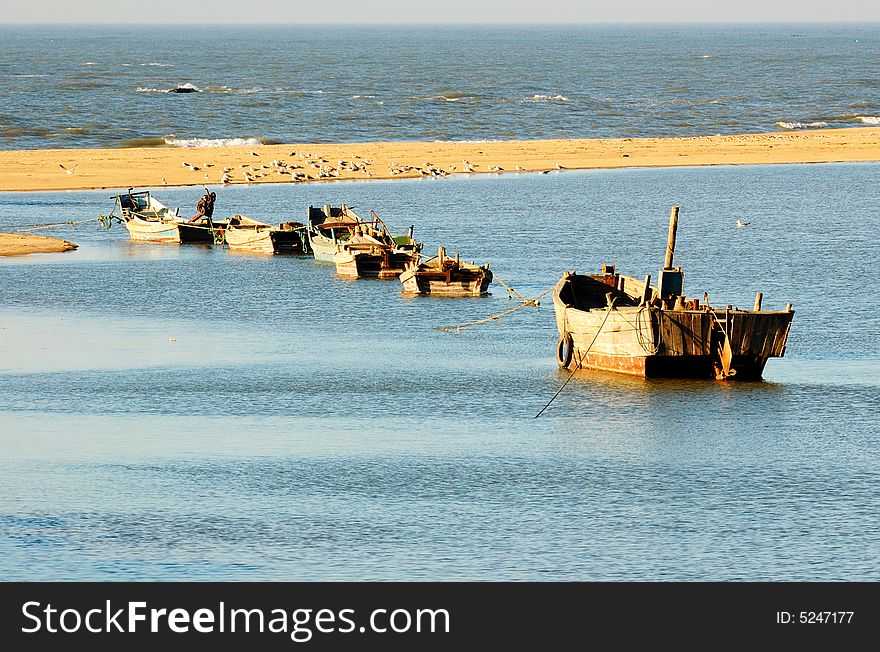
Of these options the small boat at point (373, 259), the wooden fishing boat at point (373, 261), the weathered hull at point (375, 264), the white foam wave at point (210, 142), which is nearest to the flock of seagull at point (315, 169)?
the white foam wave at point (210, 142)

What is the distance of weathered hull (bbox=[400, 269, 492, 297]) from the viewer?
59594 millimetres

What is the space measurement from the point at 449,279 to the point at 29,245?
77.8ft

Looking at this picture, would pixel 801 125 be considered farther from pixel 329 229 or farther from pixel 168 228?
pixel 329 229

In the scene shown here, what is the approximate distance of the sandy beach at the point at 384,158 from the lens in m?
102

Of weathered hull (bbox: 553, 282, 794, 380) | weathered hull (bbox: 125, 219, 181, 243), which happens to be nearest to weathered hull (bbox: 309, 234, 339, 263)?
weathered hull (bbox: 125, 219, 181, 243)

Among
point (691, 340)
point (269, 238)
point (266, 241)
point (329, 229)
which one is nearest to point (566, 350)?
point (691, 340)

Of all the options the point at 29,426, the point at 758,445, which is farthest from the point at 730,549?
the point at 29,426

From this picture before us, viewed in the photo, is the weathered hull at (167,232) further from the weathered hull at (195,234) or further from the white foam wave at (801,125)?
the white foam wave at (801,125)

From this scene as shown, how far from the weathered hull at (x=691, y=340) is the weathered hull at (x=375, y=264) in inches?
866

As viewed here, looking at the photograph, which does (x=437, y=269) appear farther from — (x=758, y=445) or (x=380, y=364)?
(x=758, y=445)

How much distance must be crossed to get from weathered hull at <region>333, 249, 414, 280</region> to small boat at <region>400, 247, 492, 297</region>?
15.7 ft

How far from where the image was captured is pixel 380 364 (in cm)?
4650
